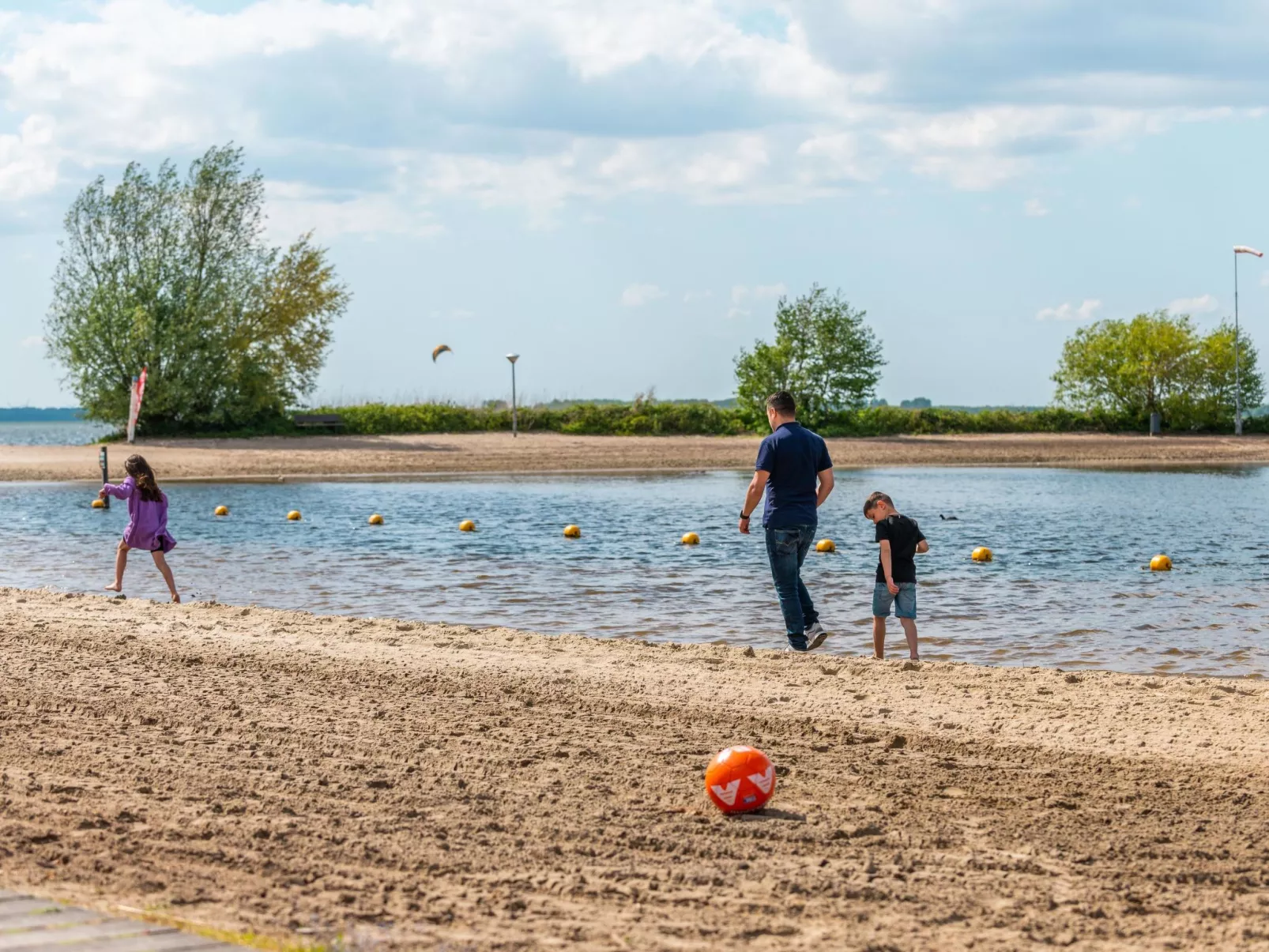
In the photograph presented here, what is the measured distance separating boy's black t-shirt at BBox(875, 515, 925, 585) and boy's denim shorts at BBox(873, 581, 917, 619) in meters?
0.06

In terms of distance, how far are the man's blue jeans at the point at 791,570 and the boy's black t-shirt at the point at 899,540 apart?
531mm

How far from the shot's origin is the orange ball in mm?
5766

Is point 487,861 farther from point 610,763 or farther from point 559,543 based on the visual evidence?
point 559,543

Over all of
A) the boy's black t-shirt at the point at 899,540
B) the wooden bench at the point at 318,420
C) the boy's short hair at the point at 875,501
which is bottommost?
the boy's black t-shirt at the point at 899,540

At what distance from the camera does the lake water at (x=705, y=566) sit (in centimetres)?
1168

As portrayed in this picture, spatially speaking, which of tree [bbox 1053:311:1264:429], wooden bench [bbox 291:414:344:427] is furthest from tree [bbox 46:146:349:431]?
tree [bbox 1053:311:1264:429]

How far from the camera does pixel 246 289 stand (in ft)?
158

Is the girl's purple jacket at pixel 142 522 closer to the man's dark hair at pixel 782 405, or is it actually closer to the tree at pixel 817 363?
the man's dark hair at pixel 782 405

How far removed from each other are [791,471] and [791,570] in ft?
2.48

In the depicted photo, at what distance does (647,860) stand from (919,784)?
68.4 inches

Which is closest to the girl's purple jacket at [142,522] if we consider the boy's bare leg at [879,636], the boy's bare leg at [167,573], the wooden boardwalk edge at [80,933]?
the boy's bare leg at [167,573]

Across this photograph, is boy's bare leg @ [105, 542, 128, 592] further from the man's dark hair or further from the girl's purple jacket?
the man's dark hair

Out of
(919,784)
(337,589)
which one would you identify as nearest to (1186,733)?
(919,784)

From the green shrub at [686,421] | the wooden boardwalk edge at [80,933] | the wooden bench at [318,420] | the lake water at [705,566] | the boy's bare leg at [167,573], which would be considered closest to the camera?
the wooden boardwalk edge at [80,933]
